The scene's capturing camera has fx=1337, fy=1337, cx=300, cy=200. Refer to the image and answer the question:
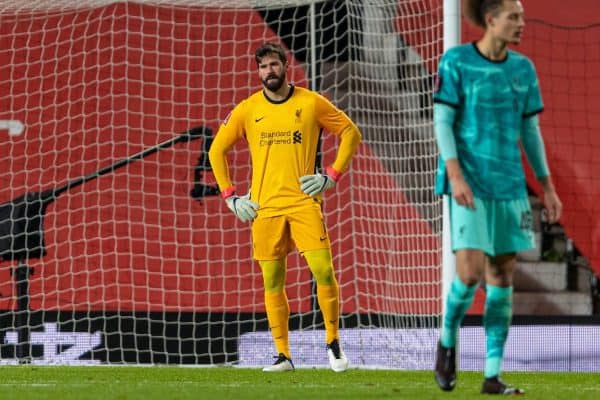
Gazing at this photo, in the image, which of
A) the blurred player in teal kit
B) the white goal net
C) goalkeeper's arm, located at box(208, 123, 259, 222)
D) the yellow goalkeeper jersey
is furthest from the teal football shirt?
the white goal net

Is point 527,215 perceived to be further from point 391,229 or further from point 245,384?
point 391,229

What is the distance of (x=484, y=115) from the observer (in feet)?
16.5

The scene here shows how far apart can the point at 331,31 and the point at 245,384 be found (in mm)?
4237

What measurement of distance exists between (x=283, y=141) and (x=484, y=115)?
2205 millimetres

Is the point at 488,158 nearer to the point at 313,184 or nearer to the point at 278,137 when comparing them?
the point at 313,184

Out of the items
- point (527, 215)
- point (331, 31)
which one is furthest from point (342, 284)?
point (527, 215)

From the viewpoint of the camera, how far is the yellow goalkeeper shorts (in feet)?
23.0

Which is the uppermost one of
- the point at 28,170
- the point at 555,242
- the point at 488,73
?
the point at 488,73

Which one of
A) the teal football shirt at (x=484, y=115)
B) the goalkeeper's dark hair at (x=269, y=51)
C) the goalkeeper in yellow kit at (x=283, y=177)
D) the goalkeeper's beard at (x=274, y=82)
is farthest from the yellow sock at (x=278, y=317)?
the teal football shirt at (x=484, y=115)

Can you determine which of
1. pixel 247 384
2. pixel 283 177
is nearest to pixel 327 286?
pixel 283 177

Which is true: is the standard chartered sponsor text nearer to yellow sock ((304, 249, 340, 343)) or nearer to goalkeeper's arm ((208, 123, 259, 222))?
goalkeeper's arm ((208, 123, 259, 222))

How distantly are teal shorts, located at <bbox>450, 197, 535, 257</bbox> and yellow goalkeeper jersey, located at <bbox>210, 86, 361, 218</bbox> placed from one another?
2100mm

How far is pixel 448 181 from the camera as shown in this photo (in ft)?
16.5

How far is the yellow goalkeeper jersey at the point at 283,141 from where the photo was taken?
→ 23.2 ft
